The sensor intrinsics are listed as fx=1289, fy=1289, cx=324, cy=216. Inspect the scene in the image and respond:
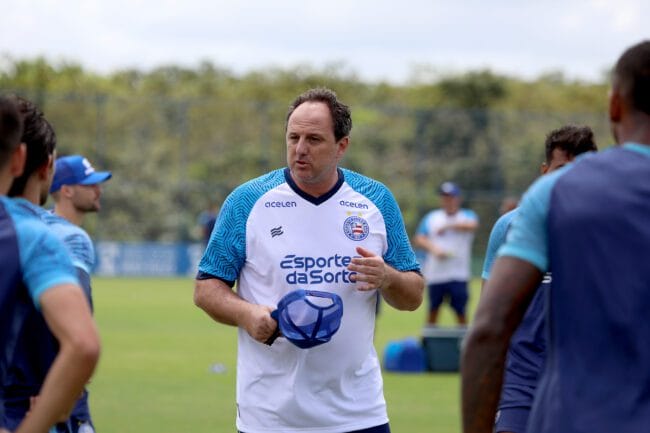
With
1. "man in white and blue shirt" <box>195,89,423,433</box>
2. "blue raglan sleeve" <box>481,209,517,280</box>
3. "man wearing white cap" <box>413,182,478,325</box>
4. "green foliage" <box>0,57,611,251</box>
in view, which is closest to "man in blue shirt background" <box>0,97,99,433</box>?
"man in white and blue shirt" <box>195,89,423,433</box>

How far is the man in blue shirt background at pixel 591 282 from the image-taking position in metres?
3.47

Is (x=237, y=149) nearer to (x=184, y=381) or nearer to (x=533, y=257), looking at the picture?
(x=184, y=381)

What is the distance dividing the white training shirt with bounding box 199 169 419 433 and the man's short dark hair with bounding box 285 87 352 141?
29 cm

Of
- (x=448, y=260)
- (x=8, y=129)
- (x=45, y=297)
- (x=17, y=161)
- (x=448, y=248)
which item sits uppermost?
(x=8, y=129)

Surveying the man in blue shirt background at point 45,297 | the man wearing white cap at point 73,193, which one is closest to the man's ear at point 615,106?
the man in blue shirt background at point 45,297

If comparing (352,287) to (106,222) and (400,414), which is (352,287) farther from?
(106,222)

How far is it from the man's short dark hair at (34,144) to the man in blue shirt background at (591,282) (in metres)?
1.51

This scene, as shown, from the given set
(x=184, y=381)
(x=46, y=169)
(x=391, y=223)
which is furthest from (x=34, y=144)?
(x=184, y=381)

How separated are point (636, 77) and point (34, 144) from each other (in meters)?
1.94

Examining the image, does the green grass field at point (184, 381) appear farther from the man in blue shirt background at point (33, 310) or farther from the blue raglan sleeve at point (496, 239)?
the man in blue shirt background at point (33, 310)

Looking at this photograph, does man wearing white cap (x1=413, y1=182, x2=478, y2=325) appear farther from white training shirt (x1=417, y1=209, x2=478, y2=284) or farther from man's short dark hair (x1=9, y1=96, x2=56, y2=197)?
man's short dark hair (x1=9, y1=96, x2=56, y2=197)

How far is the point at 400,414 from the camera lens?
40.7 feet

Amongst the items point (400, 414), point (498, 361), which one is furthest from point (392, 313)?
point (498, 361)

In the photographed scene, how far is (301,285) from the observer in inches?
238
